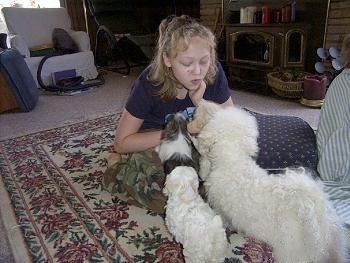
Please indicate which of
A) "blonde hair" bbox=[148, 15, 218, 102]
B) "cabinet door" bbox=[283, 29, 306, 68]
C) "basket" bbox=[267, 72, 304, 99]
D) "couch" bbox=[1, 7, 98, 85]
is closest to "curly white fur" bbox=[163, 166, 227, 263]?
"blonde hair" bbox=[148, 15, 218, 102]

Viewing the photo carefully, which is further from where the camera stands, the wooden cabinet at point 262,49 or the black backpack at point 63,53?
the black backpack at point 63,53

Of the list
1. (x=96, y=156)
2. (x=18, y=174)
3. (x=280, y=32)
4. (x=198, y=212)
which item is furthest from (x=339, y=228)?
(x=280, y=32)

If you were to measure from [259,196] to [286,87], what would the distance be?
2147 mm

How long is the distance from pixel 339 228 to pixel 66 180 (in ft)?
4.52

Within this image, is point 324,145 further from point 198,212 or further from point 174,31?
point 174,31

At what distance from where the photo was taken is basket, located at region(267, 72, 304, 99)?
9.31ft

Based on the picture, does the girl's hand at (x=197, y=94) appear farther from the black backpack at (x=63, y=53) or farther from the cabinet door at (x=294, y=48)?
the black backpack at (x=63, y=53)

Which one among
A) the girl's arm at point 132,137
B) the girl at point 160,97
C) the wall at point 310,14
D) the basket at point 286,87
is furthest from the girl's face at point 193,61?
the wall at point 310,14

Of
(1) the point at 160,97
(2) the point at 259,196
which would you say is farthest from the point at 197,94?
(2) the point at 259,196

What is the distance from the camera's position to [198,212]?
1001 millimetres

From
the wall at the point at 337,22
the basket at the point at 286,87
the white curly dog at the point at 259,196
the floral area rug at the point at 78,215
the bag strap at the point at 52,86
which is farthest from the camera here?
the bag strap at the point at 52,86

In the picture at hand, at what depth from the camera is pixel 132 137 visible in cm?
142

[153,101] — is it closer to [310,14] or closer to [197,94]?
[197,94]

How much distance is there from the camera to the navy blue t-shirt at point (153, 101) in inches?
55.2
